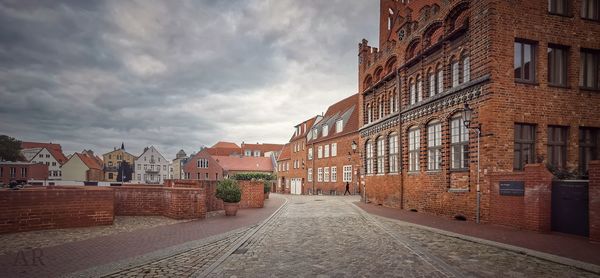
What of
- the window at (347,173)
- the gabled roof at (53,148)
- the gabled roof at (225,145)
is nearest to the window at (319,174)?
the window at (347,173)

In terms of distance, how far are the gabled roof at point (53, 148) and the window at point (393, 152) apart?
4045 inches

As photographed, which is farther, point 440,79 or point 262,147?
point 262,147

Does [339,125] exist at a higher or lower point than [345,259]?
higher

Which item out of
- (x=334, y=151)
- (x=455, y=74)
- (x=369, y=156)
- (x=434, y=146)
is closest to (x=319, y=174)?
(x=334, y=151)

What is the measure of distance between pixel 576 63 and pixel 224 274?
1511cm

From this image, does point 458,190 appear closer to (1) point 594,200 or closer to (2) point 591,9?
(1) point 594,200

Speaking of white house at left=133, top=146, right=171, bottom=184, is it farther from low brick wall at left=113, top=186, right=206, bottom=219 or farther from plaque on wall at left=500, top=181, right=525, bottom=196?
plaque on wall at left=500, top=181, right=525, bottom=196

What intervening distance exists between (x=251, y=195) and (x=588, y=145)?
1611 centimetres

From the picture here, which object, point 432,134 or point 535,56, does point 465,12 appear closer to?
point 535,56

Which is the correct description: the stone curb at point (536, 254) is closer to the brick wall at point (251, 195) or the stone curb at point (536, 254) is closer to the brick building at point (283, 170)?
the brick wall at point (251, 195)

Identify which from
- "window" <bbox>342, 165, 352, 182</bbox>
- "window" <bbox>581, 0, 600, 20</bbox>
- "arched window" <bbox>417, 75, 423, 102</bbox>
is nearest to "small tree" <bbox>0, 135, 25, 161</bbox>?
"window" <bbox>342, 165, 352, 182</bbox>

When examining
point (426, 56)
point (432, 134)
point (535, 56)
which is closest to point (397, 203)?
point (432, 134)

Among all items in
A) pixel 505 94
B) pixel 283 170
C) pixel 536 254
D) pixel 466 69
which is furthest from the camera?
pixel 283 170

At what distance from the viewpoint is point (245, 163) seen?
266 feet
